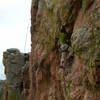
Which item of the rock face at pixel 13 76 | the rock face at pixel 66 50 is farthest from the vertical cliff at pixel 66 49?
the rock face at pixel 13 76

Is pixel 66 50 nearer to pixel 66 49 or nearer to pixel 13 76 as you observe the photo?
pixel 66 49

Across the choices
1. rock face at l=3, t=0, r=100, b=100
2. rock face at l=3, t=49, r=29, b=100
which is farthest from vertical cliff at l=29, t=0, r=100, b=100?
rock face at l=3, t=49, r=29, b=100

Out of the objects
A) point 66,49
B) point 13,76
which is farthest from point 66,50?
point 13,76

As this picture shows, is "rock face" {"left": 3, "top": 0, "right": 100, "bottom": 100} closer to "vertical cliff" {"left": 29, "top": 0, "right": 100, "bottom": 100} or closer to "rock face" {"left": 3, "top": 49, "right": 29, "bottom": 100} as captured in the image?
"vertical cliff" {"left": 29, "top": 0, "right": 100, "bottom": 100}

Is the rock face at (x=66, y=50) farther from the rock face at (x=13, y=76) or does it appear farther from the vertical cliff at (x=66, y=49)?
the rock face at (x=13, y=76)

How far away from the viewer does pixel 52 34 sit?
24234 millimetres

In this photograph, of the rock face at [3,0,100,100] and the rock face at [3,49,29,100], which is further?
the rock face at [3,49,29,100]

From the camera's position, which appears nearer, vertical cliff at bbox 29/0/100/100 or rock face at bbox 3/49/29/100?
vertical cliff at bbox 29/0/100/100

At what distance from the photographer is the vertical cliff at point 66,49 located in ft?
50.3

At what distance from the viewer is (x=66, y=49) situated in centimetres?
1964

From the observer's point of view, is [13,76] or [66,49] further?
[13,76]

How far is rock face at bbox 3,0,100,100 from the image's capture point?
Result: 15.3 m

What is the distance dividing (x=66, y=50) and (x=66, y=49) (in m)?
0.07

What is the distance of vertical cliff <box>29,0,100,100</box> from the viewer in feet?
50.3
